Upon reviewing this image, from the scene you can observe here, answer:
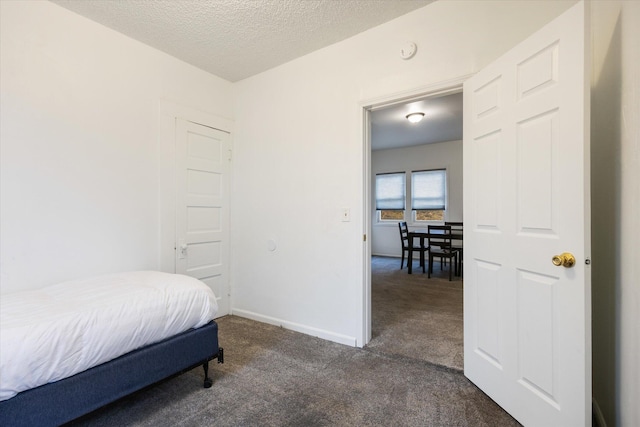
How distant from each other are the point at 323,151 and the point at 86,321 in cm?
205

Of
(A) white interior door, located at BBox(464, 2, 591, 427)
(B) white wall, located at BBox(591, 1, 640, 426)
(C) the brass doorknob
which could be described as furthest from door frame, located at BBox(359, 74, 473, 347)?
(C) the brass doorknob

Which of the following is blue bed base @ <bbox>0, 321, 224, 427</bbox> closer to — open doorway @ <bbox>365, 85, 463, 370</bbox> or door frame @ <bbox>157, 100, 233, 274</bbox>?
door frame @ <bbox>157, 100, 233, 274</bbox>

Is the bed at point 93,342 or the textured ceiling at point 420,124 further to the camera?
the textured ceiling at point 420,124

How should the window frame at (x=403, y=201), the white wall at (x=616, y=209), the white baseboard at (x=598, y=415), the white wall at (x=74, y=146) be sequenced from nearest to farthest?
the white wall at (x=616, y=209) < the white baseboard at (x=598, y=415) < the white wall at (x=74, y=146) < the window frame at (x=403, y=201)

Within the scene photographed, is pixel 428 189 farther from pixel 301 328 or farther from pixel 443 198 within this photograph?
pixel 301 328

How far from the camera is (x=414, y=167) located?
283 inches

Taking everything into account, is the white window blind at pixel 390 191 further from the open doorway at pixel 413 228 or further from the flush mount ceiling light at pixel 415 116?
the flush mount ceiling light at pixel 415 116

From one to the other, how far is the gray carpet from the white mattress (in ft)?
1.47

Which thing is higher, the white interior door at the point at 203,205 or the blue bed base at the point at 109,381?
the white interior door at the point at 203,205

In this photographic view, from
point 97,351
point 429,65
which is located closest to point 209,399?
point 97,351

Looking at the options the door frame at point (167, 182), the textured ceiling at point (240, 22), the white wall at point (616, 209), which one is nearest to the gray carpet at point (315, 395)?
the white wall at point (616, 209)

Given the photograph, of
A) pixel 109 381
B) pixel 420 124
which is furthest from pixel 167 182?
pixel 420 124

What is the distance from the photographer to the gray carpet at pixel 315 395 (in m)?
1.65

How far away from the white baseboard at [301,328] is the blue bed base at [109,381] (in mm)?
1017
